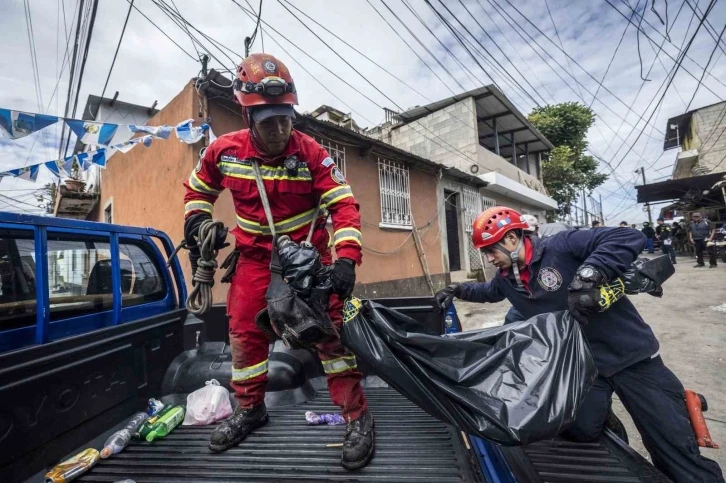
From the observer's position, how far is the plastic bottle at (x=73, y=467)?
1.44m

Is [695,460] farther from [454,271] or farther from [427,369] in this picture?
[454,271]

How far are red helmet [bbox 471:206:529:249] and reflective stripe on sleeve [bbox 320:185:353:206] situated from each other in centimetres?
78

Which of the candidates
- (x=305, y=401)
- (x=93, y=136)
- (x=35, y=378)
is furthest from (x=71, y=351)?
(x=93, y=136)

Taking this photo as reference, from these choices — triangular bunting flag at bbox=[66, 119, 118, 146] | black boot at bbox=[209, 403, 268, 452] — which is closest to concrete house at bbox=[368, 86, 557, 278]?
triangular bunting flag at bbox=[66, 119, 118, 146]

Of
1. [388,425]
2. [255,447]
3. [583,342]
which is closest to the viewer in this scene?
[583,342]

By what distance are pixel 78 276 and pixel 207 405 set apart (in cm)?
109

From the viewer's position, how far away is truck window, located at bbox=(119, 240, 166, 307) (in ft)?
7.66

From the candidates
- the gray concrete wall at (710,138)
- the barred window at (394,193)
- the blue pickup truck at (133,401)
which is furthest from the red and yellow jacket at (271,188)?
the gray concrete wall at (710,138)

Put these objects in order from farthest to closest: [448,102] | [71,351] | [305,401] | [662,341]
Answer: [448,102], [662,341], [305,401], [71,351]

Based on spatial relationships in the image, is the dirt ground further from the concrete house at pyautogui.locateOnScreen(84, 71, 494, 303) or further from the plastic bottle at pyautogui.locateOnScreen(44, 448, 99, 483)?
the plastic bottle at pyautogui.locateOnScreen(44, 448, 99, 483)

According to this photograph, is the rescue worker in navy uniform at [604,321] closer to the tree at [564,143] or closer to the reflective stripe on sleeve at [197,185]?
the reflective stripe on sleeve at [197,185]

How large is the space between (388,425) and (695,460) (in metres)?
1.38

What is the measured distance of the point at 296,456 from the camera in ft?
5.41

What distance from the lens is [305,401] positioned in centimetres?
231
